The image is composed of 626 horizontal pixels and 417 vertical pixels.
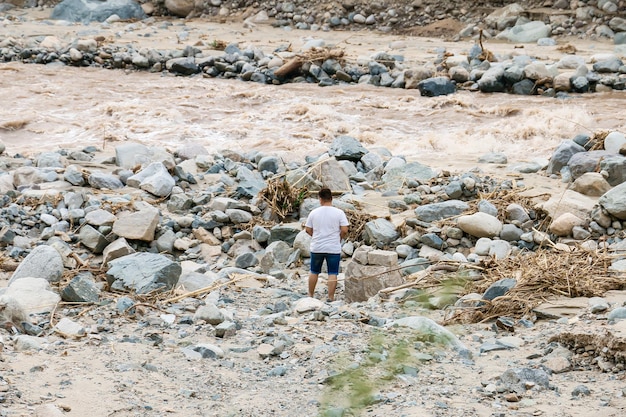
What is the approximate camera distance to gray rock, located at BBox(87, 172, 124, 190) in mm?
7938

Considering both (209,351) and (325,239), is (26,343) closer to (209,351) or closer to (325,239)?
(209,351)

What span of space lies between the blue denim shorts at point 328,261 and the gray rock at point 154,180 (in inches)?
91.0

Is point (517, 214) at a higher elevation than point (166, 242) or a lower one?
higher

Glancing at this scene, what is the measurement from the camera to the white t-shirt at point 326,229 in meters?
6.03

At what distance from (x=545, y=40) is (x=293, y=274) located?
10356 millimetres

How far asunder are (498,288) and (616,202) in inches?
88.7

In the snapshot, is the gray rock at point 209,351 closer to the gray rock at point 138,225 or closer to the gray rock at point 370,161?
the gray rock at point 138,225

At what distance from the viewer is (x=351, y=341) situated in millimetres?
4164

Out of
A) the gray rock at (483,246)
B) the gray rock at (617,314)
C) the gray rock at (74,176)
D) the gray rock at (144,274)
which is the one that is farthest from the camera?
the gray rock at (74,176)

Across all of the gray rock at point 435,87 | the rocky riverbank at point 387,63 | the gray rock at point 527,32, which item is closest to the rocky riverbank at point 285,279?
the gray rock at point 435,87

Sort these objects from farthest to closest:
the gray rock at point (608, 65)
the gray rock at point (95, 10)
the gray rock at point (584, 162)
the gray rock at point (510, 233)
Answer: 1. the gray rock at point (95, 10)
2. the gray rock at point (608, 65)
3. the gray rock at point (584, 162)
4. the gray rock at point (510, 233)

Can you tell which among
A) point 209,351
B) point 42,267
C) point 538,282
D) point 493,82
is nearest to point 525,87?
point 493,82

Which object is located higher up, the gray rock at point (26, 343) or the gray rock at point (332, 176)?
the gray rock at point (26, 343)

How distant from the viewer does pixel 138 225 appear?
7020 millimetres
